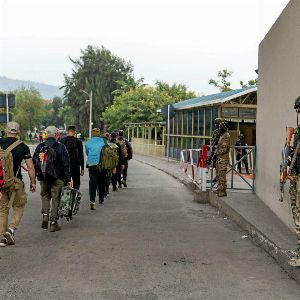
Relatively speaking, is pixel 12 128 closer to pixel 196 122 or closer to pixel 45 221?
pixel 45 221

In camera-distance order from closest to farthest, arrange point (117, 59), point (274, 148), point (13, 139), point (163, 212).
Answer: point (13, 139) < point (274, 148) < point (163, 212) < point (117, 59)

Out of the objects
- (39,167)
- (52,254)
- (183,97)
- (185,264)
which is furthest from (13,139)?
(183,97)

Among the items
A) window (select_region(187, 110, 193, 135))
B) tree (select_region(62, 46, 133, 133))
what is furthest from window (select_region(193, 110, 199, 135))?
tree (select_region(62, 46, 133, 133))

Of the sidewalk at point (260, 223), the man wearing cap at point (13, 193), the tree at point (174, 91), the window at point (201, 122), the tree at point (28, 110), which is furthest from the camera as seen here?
the tree at point (28, 110)

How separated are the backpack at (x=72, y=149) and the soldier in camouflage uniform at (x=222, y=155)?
2.92 m

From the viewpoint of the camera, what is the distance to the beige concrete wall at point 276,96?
7.57m

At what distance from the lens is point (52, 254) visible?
20.2 feet

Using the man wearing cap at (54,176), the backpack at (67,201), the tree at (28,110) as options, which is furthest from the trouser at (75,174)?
the tree at (28,110)

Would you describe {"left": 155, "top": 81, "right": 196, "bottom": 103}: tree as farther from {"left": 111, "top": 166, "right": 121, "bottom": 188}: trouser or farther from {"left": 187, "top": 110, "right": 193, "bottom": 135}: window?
{"left": 111, "top": 166, "right": 121, "bottom": 188}: trouser

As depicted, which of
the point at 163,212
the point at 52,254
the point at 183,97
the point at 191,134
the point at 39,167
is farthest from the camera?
the point at 183,97

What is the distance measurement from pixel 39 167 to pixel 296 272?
13.3ft

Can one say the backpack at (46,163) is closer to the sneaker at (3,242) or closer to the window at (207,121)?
the sneaker at (3,242)

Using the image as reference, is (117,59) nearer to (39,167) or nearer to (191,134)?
(191,134)

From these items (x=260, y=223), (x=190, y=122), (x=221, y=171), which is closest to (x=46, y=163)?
(x=260, y=223)
